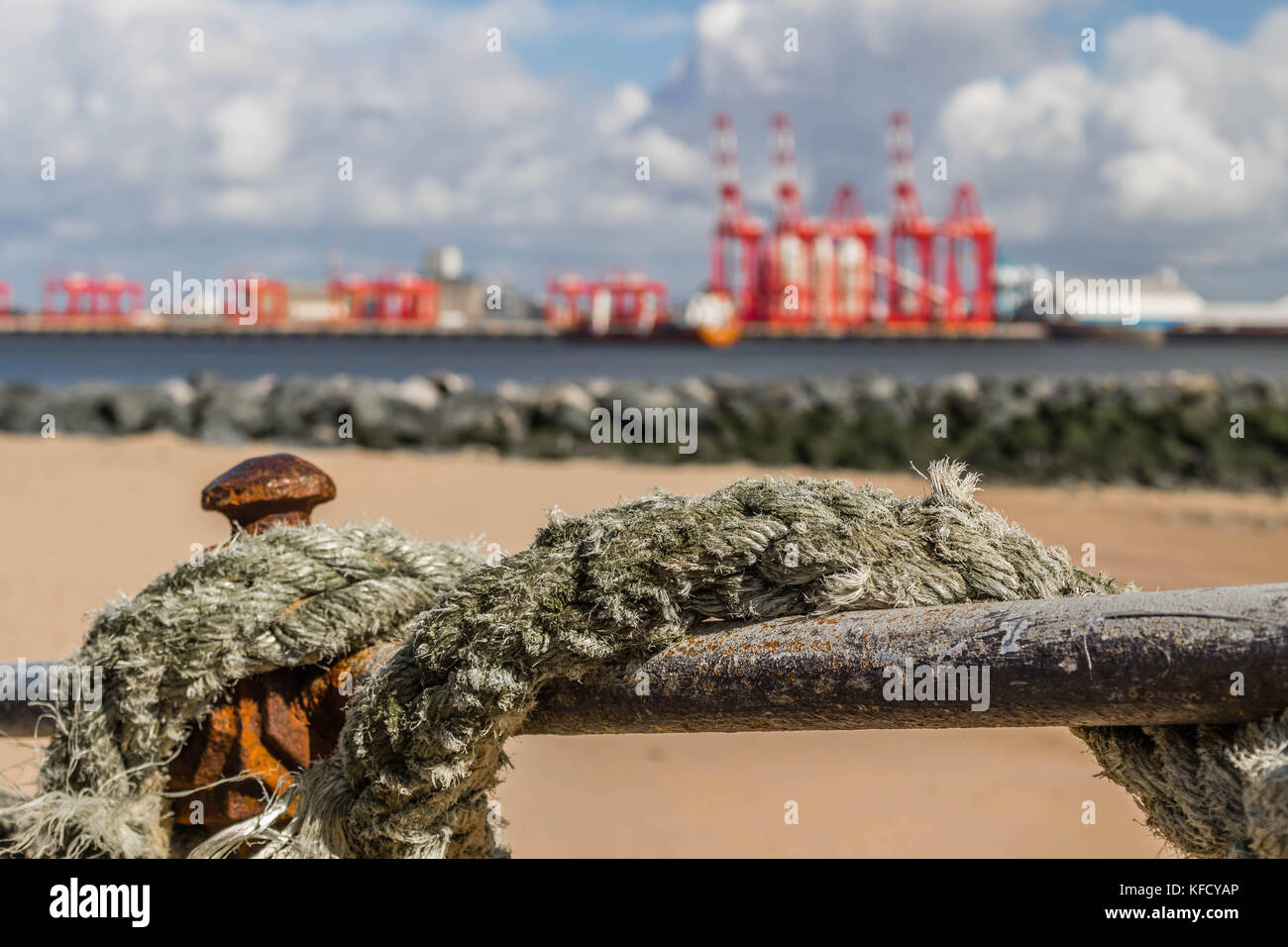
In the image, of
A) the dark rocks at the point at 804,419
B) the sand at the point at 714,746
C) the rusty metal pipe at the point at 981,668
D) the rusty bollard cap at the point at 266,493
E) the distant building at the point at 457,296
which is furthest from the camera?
the distant building at the point at 457,296

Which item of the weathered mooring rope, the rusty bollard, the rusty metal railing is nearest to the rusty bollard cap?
the weathered mooring rope

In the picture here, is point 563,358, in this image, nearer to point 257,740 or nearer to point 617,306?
point 617,306

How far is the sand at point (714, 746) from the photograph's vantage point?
432 cm

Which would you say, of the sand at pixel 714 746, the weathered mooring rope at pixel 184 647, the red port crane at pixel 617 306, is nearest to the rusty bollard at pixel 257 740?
the weathered mooring rope at pixel 184 647

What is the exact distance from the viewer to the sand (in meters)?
4.32

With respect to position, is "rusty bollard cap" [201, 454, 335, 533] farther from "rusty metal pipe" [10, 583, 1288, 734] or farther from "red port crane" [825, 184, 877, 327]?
"red port crane" [825, 184, 877, 327]

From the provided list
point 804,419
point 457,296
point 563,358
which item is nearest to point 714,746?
point 804,419

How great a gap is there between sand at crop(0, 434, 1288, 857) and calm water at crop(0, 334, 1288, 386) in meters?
27.5

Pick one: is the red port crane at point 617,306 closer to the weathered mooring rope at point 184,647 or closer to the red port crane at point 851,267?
the red port crane at point 851,267

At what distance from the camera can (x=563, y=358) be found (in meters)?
55.6

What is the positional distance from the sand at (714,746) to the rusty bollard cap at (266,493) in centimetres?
7

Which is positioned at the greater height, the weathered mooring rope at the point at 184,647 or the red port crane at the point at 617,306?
the red port crane at the point at 617,306

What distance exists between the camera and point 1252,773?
1.05 meters

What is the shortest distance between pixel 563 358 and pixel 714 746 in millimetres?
50998
